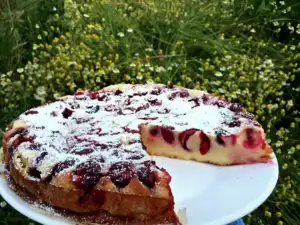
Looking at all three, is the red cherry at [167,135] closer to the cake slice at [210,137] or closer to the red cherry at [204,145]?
the cake slice at [210,137]

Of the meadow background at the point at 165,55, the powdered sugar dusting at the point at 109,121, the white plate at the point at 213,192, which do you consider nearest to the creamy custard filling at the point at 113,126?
the powdered sugar dusting at the point at 109,121

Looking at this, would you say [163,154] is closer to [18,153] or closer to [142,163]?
[142,163]

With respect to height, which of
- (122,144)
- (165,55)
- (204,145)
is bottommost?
(165,55)

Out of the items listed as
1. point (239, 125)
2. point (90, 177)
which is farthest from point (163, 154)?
point (90, 177)

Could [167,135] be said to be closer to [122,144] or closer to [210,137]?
[210,137]

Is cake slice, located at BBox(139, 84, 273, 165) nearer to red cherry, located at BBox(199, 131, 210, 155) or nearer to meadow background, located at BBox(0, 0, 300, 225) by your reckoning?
red cherry, located at BBox(199, 131, 210, 155)

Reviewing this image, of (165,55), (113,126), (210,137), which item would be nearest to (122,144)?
(113,126)
